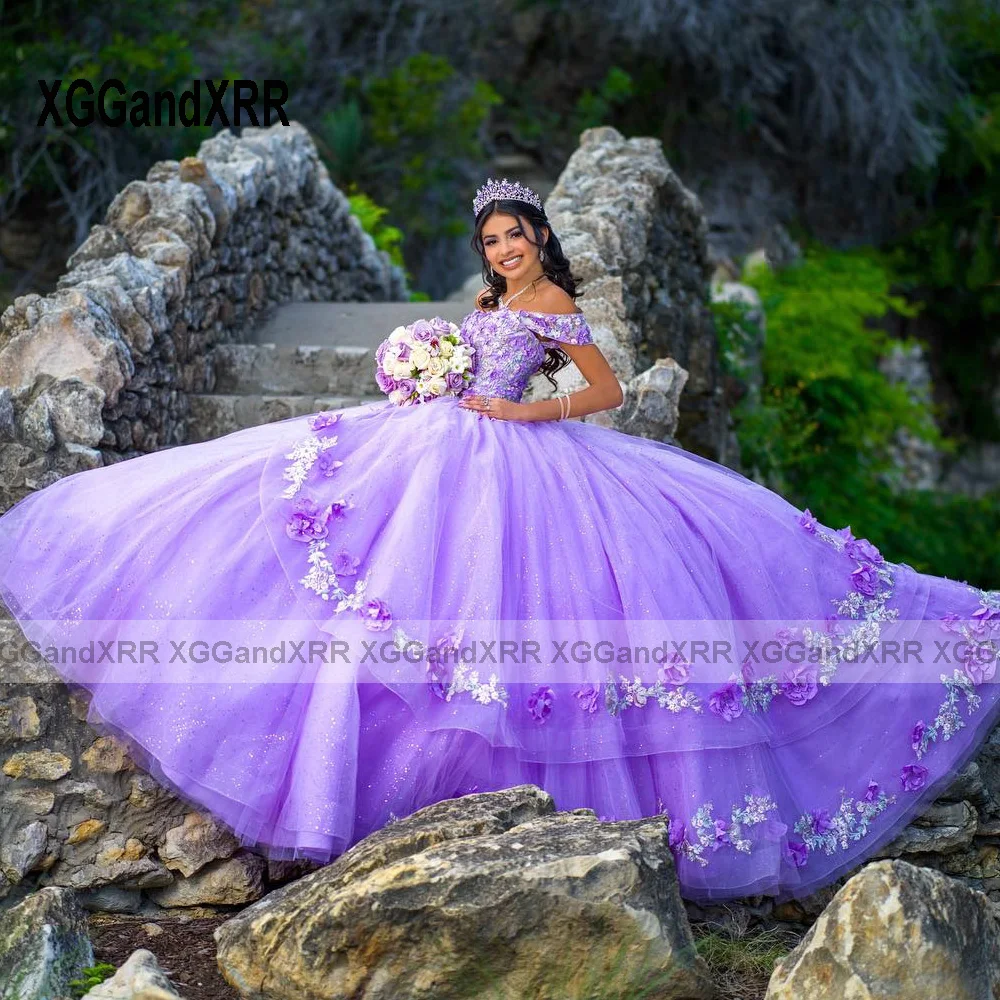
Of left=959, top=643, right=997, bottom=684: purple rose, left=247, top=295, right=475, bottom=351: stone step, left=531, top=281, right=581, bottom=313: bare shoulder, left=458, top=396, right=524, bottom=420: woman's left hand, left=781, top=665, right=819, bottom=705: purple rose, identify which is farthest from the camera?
left=247, top=295, right=475, bottom=351: stone step

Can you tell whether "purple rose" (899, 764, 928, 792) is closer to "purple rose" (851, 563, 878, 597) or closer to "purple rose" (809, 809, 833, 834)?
"purple rose" (809, 809, 833, 834)

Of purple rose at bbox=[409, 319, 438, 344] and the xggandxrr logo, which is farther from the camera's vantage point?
the xggandxrr logo

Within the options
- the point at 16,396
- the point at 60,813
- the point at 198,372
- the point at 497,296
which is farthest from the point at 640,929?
the point at 198,372

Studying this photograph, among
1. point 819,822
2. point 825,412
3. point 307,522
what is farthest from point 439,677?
point 825,412

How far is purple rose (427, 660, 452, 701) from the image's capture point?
10.1 ft

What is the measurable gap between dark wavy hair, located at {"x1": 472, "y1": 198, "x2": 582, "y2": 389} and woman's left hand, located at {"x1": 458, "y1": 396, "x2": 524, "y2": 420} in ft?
0.96

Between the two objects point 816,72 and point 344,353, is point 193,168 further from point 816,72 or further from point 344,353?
point 816,72

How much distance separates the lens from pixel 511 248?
391 cm

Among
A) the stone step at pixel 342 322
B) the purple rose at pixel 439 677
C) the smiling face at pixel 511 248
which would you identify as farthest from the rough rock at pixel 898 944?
the stone step at pixel 342 322

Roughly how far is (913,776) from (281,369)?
3.31 metres

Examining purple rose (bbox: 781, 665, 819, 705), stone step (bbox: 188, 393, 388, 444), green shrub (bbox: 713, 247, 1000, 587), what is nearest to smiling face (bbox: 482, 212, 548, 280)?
purple rose (bbox: 781, 665, 819, 705)

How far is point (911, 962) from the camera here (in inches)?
98.7

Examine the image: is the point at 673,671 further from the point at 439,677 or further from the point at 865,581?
the point at 865,581

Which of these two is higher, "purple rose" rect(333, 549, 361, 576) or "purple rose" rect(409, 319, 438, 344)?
"purple rose" rect(409, 319, 438, 344)
